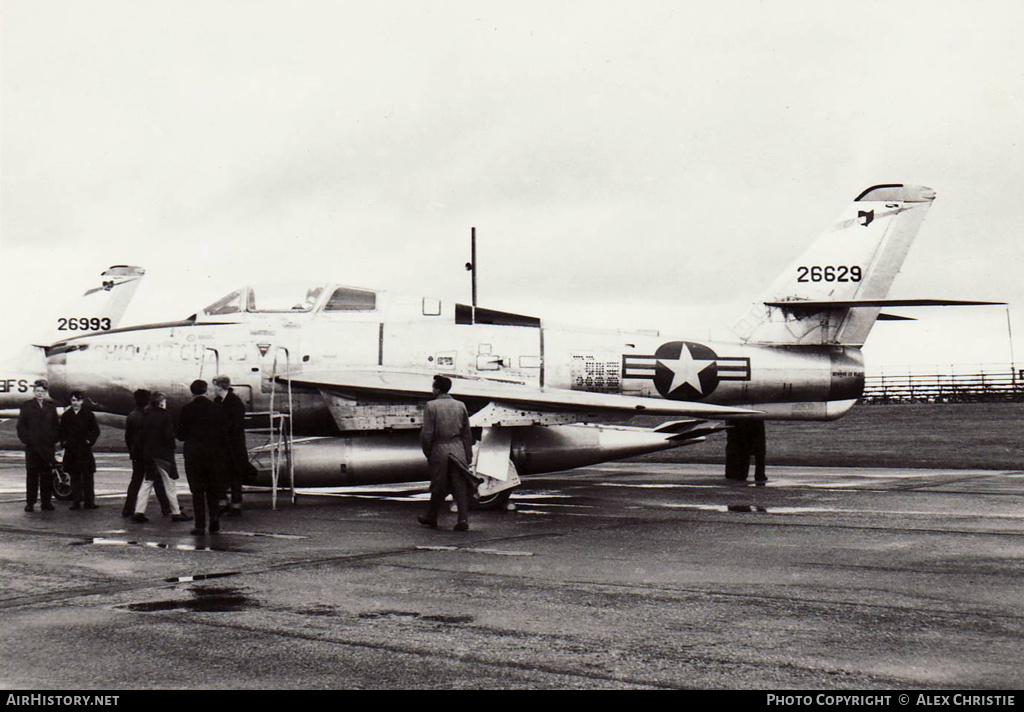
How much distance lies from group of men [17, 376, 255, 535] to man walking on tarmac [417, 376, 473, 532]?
2363 millimetres

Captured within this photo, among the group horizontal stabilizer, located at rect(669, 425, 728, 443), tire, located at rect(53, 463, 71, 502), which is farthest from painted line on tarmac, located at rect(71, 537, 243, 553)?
horizontal stabilizer, located at rect(669, 425, 728, 443)

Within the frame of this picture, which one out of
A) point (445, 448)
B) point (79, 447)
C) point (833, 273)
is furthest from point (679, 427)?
point (79, 447)

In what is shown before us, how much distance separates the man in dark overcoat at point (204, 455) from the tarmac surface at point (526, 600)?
43cm

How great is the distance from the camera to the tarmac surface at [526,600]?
5129 millimetres

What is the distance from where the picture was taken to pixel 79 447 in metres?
14.5

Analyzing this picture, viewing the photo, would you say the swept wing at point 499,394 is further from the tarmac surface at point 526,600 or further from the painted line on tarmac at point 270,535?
the painted line on tarmac at point 270,535

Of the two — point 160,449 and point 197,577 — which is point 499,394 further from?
point 197,577

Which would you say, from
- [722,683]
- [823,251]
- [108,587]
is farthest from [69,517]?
[823,251]

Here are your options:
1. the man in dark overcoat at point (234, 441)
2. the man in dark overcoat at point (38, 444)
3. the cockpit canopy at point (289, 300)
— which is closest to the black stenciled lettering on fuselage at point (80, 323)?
the cockpit canopy at point (289, 300)

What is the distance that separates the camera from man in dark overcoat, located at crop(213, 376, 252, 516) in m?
12.9

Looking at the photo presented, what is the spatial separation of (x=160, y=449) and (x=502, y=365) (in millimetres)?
5630

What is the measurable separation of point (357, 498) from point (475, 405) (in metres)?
2.59

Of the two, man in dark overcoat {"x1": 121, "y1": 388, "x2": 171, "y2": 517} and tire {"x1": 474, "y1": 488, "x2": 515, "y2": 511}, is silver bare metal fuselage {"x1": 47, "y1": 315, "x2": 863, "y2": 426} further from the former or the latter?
tire {"x1": 474, "y1": 488, "x2": 515, "y2": 511}

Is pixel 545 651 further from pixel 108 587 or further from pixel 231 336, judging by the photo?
pixel 231 336
